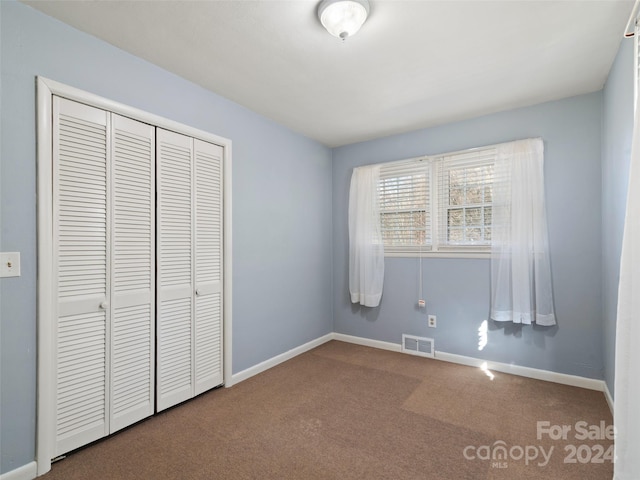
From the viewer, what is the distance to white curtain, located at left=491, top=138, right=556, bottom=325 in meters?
2.82

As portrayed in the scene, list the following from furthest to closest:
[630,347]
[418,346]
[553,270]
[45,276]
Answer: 1. [418,346]
2. [553,270]
3. [45,276]
4. [630,347]

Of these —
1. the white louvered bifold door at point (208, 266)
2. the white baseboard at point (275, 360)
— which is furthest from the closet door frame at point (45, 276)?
the white baseboard at point (275, 360)

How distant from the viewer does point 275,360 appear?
327 cm

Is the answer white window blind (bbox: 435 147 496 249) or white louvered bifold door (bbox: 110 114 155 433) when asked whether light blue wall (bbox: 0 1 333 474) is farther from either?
white window blind (bbox: 435 147 496 249)

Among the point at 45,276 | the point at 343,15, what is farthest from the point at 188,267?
the point at 343,15

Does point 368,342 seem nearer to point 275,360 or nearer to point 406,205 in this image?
point 275,360

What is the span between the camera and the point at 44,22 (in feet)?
5.76

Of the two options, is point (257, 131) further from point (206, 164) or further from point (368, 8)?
point (368, 8)

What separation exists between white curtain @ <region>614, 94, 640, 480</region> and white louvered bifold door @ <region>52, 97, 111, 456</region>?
271 centimetres

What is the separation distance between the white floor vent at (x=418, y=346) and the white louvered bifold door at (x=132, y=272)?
255 cm

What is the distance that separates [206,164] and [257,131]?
719mm

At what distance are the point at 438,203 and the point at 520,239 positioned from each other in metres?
0.85

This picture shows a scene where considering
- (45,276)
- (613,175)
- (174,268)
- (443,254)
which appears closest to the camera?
(45,276)

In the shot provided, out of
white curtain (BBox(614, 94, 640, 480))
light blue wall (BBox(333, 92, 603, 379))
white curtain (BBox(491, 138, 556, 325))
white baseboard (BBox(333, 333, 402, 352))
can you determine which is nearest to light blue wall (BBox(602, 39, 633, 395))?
light blue wall (BBox(333, 92, 603, 379))
